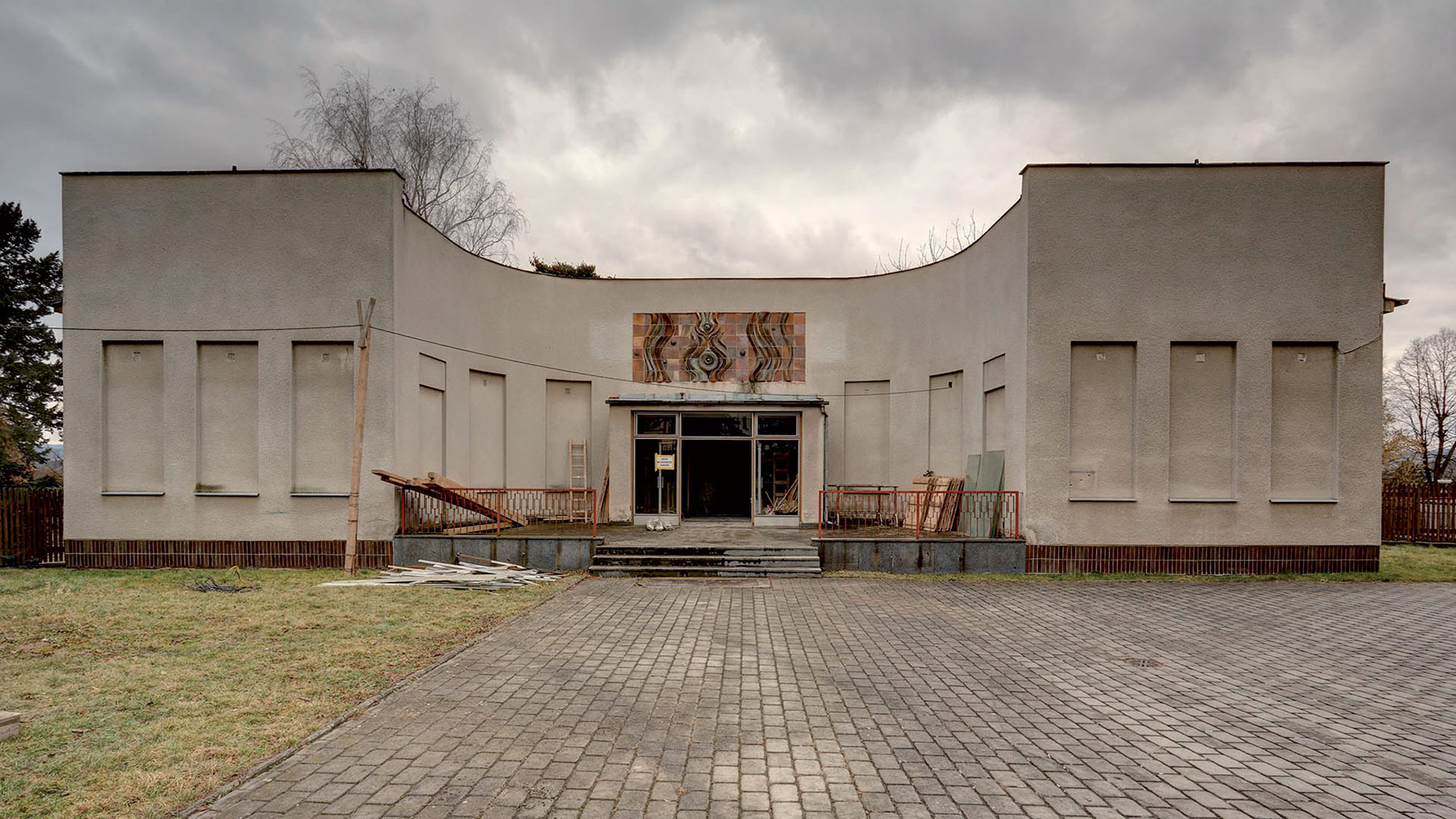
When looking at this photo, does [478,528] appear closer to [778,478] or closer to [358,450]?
[358,450]

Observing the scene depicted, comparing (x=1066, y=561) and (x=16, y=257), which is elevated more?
(x=16, y=257)

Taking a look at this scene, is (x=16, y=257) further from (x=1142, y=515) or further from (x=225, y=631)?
(x=1142, y=515)

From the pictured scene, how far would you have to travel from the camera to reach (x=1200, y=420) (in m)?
11.8

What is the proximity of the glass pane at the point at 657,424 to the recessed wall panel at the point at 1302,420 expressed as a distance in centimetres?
1167

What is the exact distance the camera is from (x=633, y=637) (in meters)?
7.41

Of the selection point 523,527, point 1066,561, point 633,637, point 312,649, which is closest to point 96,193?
point 523,527

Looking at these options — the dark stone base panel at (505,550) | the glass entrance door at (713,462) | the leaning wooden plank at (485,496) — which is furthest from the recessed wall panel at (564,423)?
the dark stone base panel at (505,550)

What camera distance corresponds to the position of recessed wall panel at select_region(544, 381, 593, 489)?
17.2 m

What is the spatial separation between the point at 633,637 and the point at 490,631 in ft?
5.54

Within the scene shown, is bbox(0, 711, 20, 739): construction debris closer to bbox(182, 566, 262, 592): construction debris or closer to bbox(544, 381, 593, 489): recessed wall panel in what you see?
bbox(182, 566, 262, 592): construction debris

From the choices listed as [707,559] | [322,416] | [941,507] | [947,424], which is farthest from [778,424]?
[322,416]

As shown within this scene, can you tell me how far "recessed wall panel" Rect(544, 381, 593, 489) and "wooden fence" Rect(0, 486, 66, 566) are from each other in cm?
920

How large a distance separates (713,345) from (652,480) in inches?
157

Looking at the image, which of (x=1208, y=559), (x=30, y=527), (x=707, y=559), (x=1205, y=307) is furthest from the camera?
(x=30, y=527)
